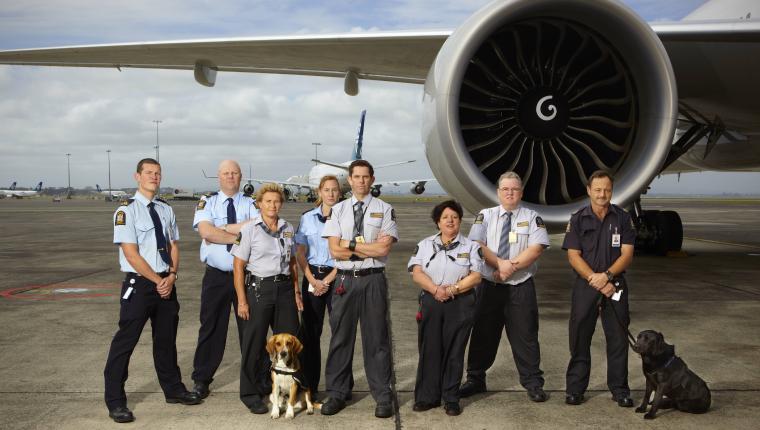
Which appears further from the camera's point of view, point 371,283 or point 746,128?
point 746,128

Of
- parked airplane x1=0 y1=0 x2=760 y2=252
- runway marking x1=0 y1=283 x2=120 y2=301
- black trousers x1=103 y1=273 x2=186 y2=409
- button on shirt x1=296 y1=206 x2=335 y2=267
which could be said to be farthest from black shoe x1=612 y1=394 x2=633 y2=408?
runway marking x1=0 y1=283 x2=120 y2=301

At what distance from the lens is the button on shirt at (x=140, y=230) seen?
12.3ft

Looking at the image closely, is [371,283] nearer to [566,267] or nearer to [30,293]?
[30,293]

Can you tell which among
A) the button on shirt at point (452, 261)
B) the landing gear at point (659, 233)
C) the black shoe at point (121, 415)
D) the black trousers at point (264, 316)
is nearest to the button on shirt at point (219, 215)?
the black trousers at point (264, 316)

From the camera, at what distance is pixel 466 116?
5645 millimetres

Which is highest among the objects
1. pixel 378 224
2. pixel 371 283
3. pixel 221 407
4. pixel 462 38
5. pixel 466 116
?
pixel 462 38

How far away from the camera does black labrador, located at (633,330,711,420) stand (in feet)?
11.6

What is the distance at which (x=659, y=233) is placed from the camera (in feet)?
36.8

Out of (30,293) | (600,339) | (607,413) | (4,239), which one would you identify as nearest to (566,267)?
(600,339)

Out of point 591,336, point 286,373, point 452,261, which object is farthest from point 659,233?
point 286,373

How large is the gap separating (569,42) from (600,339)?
245 cm

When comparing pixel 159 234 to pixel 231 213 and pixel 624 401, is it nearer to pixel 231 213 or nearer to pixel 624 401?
pixel 231 213

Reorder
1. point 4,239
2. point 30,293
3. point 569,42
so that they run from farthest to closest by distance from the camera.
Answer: point 4,239 → point 30,293 → point 569,42

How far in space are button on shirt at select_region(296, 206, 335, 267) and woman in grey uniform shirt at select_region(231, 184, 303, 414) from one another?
27 centimetres
